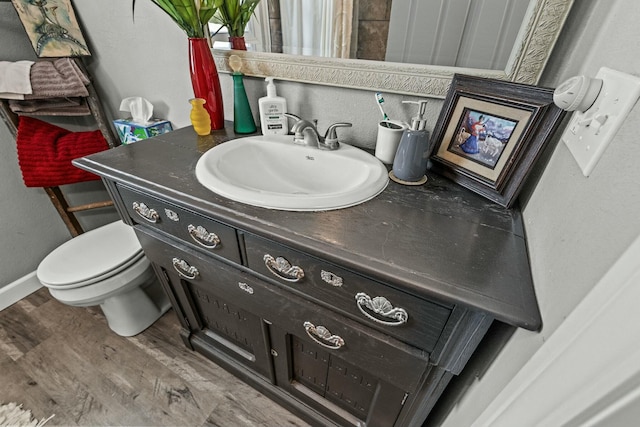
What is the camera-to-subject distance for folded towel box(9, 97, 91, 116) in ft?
3.65

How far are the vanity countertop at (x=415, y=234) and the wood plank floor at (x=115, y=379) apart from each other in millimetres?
877

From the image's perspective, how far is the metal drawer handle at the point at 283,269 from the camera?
0.56 m

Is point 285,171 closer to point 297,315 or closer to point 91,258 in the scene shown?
point 297,315

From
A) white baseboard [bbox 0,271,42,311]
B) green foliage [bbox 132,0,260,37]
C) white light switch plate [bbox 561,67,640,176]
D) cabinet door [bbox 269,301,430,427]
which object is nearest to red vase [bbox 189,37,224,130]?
green foliage [bbox 132,0,260,37]

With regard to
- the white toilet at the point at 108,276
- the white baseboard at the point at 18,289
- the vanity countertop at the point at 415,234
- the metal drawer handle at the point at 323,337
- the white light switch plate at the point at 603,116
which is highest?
the white light switch plate at the point at 603,116

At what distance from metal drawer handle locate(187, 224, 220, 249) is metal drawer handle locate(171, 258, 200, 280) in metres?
0.14

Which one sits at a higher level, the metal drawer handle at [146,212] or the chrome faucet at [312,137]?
the chrome faucet at [312,137]

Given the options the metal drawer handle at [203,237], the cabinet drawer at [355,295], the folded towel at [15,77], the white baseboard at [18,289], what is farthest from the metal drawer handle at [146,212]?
the white baseboard at [18,289]

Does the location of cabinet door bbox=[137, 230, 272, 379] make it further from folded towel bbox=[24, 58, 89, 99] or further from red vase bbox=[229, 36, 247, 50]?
folded towel bbox=[24, 58, 89, 99]

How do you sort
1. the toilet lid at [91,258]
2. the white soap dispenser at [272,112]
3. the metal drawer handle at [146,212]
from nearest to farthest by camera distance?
the metal drawer handle at [146,212] < the white soap dispenser at [272,112] < the toilet lid at [91,258]

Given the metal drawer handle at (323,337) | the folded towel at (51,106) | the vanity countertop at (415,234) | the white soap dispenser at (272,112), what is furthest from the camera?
the folded towel at (51,106)

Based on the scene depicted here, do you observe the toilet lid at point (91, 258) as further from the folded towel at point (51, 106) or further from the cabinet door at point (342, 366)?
the cabinet door at point (342, 366)

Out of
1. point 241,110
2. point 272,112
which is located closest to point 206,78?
point 241,110

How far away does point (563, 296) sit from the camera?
0.32 m
